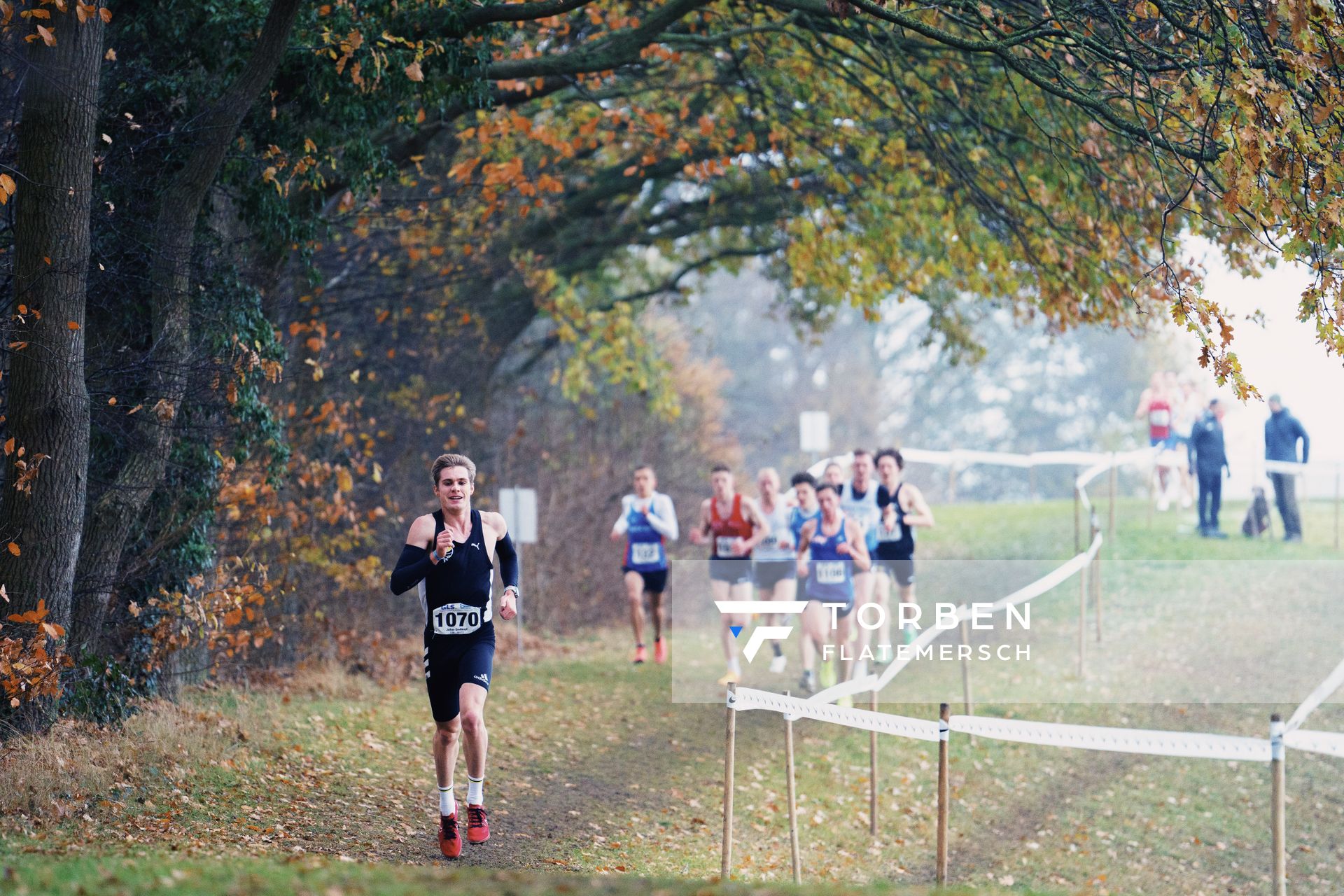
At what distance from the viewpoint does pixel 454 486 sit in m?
7.61

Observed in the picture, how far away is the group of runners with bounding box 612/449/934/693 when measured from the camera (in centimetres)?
1360

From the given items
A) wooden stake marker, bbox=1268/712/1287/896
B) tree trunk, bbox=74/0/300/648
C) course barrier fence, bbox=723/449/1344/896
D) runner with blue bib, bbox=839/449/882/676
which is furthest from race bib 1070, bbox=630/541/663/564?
wooden stake marker, bbox=1268/712/1287/896

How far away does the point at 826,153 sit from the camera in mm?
15523

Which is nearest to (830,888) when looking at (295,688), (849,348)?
(295,688)

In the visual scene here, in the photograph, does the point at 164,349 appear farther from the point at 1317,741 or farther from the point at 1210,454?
the point at 1210,454

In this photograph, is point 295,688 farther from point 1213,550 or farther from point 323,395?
point 1213,550

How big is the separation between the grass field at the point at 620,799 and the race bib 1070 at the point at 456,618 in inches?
49.7

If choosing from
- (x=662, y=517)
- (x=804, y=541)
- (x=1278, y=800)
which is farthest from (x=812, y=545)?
(x=1278, y=800)

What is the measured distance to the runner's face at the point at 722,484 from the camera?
1450cm

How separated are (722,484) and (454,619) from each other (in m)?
7.09

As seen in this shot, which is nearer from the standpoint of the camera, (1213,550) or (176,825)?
(176,825)

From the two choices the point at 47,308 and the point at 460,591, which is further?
the point at 47,308

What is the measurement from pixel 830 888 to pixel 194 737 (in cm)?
527

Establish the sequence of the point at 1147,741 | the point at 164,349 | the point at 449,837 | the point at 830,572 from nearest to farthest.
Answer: the point at 1147,741, the point at 449,837, the point at 164,349, the point at 830,572
